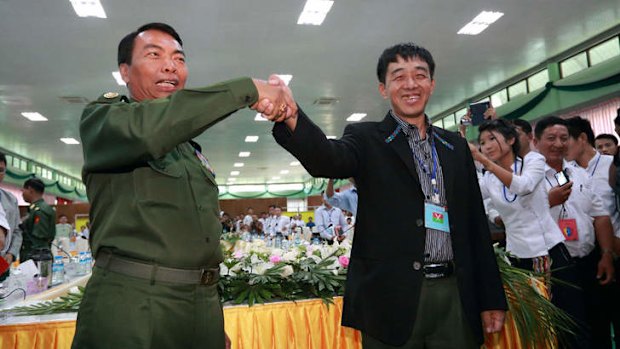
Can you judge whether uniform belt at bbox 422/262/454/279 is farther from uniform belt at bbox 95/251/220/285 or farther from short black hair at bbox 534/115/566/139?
short black hair at bbox 534/115/566/139

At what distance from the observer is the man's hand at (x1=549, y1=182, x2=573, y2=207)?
8.58 feet

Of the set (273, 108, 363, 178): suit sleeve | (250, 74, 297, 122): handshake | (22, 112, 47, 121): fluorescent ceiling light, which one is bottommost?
(273, 108, 363, 178): suit sleeve

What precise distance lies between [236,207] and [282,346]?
70.1 ft

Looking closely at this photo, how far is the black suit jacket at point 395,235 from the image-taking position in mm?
1290

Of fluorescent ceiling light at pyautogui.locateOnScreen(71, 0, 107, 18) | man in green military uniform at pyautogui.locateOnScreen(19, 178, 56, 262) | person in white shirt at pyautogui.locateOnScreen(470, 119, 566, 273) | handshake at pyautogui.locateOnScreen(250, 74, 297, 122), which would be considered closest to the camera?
handshake at pyautogui.locateOnScreen(250, 74, 297, 122)

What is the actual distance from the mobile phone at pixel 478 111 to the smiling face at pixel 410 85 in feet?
5.71

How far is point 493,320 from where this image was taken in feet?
4.76

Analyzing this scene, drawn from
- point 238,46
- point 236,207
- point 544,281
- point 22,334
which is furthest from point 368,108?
point 236,207

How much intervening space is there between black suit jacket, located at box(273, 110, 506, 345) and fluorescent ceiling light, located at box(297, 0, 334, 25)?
4836mm

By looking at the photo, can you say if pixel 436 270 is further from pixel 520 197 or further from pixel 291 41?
pixel 291 41

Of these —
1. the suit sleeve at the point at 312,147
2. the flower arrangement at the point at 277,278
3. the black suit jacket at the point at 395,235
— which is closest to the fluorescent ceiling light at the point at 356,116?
the flower arrangement at the point at 277,278

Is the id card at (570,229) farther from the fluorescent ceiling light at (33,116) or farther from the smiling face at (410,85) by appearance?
the fluorescent ceiling light at (33,116)

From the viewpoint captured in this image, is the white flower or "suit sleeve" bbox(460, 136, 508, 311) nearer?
"suit sleeve" bbox(460, 136, 508, 311)

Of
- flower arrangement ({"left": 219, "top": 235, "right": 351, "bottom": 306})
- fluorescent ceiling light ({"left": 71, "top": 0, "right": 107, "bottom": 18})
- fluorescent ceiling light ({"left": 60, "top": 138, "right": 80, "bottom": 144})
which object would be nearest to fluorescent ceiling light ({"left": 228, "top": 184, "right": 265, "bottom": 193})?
fluorescent ceiling light ({"left": 60, "top": 138, "right": 80, "bottom": 144})
